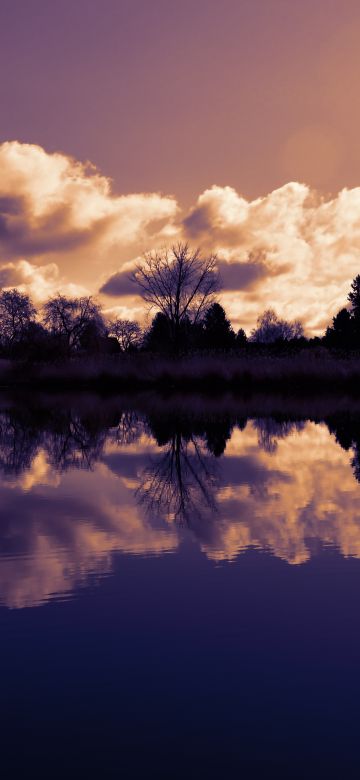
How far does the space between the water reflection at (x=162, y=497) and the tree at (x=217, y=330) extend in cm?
5089

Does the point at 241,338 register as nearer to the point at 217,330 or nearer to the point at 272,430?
the point at 217,330

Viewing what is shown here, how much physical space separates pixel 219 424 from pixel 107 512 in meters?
8.02

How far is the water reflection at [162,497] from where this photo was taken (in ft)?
15.0

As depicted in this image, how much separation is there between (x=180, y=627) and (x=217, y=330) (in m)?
62.2

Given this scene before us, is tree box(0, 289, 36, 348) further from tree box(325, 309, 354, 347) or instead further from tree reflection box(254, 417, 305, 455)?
tree reflection box(254, 417, 305, 455)

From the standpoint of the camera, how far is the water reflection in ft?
15.0

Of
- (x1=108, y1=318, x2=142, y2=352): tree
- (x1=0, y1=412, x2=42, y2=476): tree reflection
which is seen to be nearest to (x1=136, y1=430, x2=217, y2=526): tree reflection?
(x1=0, y1=412, x2=42, y2=476): tree reflection

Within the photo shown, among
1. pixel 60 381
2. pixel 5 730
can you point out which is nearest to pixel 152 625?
pixel 5 730

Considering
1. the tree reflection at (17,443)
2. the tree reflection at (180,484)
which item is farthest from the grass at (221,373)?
the tree reflection at (180,484)

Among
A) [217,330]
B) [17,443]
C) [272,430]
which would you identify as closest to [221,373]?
[272,430]

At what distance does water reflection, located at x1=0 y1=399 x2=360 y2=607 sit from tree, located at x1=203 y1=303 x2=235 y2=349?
167 ft

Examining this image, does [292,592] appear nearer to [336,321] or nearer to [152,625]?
[152,625]

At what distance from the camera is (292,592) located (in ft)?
12.3

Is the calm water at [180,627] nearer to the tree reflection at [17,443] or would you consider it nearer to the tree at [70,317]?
the tree reflection at [17,443]
